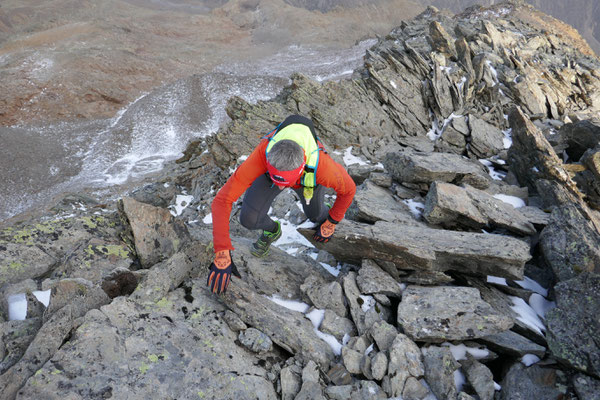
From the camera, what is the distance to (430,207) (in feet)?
23.9

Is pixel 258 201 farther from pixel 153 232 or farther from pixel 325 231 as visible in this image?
pixel 153 232

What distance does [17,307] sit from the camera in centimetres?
449

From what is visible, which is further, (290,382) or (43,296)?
(43,296)

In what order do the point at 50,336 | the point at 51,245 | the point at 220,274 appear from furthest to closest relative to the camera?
the point at 51,245, the point at 220,274, the point at 50,336

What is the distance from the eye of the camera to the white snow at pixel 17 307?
14.3ft

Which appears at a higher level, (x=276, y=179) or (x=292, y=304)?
(x=276, y=179)

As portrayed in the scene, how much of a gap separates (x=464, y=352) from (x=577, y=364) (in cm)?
136

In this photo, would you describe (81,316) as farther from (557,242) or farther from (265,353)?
(557,242)

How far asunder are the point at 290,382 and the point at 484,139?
1338 cm

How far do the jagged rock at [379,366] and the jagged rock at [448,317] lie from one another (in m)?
0.62

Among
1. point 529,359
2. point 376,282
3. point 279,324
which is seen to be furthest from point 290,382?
point 529,359

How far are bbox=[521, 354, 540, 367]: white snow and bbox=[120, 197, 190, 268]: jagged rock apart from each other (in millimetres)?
6252

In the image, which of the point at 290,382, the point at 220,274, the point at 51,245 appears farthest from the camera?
the point at 51,245

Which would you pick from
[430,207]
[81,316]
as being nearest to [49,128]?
[81,316]
